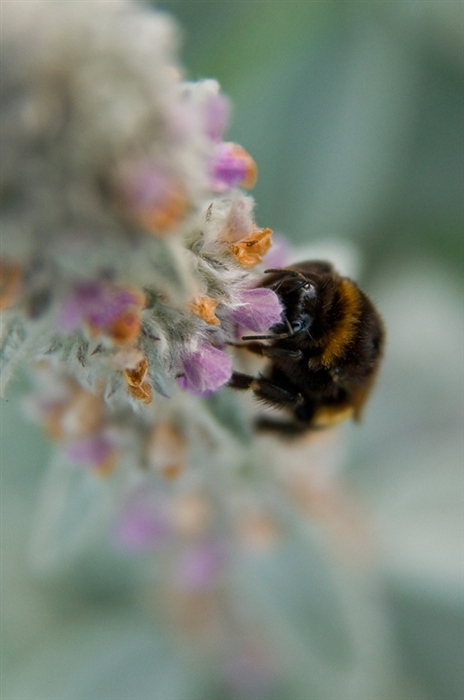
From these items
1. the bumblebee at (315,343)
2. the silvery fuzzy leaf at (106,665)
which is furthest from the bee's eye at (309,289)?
the silvery fuzzy leaf at (106,665)

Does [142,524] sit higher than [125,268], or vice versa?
[125,268]

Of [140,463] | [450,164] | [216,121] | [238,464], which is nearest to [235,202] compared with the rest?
[216,121]

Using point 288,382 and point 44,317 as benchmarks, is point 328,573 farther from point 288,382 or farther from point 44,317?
point 44,317

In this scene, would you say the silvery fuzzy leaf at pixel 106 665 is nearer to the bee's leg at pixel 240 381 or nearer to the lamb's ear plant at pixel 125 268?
the lamb's ear plant at pixel 125 268

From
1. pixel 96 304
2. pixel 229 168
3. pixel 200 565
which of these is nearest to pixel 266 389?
pixel 229 168

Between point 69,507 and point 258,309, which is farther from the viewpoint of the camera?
point 69,507

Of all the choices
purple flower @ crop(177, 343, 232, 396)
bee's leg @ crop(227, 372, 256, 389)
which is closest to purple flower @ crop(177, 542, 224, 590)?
bee's leg @ crop(227, 372, 256, 389)

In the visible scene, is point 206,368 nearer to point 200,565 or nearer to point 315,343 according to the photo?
point 315,343
